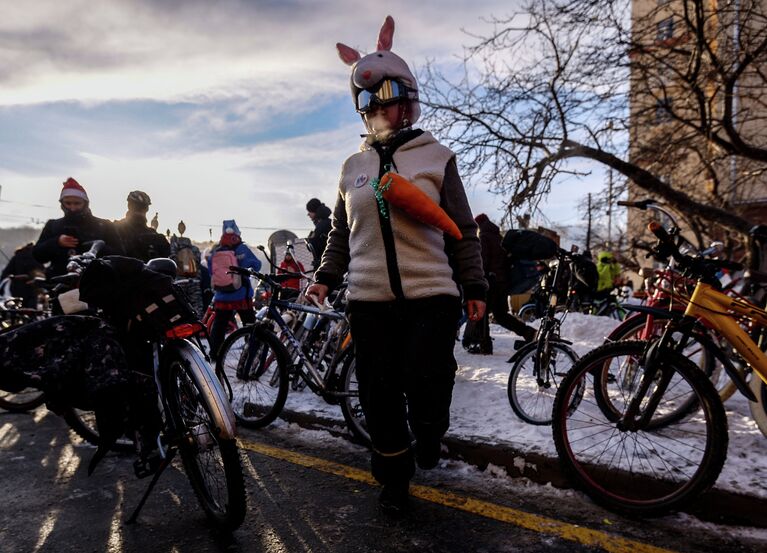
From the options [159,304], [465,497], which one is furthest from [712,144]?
[159,304]

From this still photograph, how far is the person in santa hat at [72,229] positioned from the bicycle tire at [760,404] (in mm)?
4812

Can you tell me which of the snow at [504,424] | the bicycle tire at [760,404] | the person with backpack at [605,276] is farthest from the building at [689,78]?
the bicycle tire at [760,404]

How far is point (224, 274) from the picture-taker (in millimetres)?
6359

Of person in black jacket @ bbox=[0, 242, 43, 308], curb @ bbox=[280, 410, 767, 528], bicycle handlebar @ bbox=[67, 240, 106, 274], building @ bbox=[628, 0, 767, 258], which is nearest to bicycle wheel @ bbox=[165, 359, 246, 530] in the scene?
bicycle handlebar @ bbox=[67, 240, 106, 274]

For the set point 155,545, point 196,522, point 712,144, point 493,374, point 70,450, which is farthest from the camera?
point 712,144

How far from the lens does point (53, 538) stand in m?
2.38

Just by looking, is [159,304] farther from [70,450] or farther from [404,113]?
[70,450]

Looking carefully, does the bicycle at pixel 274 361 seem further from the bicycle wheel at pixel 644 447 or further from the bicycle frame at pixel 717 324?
the bicycle frame at pixel 717 324

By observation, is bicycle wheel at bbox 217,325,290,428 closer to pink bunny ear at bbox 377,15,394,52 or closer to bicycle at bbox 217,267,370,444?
bicycle at bbox 217,267,370,444

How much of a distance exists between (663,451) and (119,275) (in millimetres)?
2962

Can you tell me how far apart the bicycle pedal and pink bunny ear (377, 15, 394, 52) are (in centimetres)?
237

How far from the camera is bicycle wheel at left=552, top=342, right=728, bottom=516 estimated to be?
2320 mm

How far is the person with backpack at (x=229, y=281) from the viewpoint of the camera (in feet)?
20.9

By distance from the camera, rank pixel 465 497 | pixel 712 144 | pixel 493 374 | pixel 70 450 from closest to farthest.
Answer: pixel 465 497 < pixel 70 450 < pixel 493 374 < pixel 712 144
